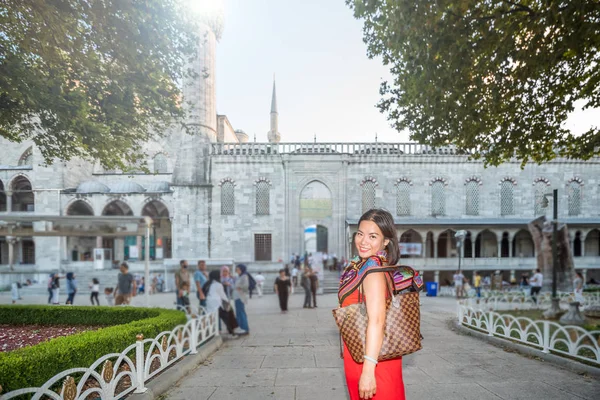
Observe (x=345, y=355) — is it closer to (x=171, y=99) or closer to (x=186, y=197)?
(x=171, y=99)

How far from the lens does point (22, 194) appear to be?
30781mm

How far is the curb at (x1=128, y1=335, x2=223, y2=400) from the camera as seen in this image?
15.6 ft

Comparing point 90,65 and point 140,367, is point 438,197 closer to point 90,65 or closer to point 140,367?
point 90,65

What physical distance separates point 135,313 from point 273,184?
20042 mm

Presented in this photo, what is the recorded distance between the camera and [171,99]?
11.2 meters

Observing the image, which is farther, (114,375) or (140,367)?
(140,367)

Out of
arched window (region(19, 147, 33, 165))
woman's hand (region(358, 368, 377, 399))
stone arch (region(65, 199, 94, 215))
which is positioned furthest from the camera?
arched window (region(19, 147, 33, 165))

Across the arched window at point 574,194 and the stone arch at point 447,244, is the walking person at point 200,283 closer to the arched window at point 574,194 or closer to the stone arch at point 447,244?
the stone arch at point 447,244

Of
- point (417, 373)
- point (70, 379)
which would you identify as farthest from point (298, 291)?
point (70, 379)

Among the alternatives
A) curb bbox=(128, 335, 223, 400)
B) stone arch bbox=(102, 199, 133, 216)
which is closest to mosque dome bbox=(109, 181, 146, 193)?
stone arch bbox=(102, 199, 133, 216)

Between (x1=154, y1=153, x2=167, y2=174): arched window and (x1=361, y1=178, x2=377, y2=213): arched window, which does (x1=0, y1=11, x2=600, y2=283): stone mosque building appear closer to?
(x1=361, y1=178, x2=377, y2=213): arched window

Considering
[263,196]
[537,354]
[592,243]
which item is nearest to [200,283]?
[537,354]

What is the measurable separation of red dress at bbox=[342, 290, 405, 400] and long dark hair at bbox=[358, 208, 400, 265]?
416 mm

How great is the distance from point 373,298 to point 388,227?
0.54 meters
